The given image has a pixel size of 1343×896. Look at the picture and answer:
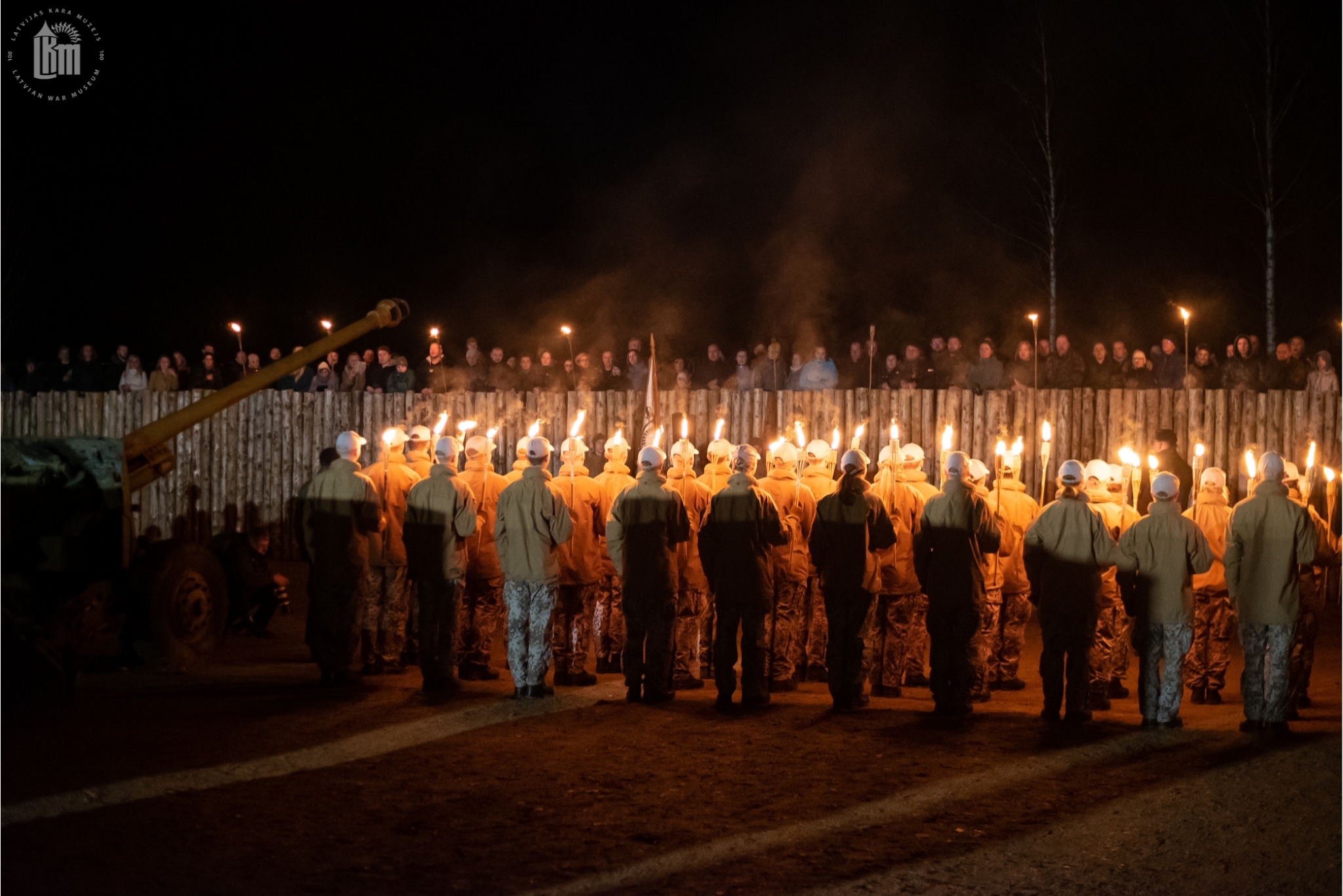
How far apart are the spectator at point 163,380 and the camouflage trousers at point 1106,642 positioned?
17050 millimetres

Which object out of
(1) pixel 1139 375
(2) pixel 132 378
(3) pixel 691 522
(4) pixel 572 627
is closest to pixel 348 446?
(4) pixel 572 627

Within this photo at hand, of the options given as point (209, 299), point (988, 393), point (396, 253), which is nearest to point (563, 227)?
point (396, 253)

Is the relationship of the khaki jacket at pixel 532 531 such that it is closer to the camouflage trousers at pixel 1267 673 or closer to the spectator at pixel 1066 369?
the camouflage trousers at pixel 1267 673

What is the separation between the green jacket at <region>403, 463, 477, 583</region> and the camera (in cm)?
1112

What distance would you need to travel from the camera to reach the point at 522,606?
10594mm

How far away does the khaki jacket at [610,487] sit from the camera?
11.9m

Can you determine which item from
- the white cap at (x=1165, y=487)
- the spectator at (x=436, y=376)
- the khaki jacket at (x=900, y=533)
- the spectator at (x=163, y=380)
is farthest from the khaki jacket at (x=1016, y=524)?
the spectator at (x=163, y=380)

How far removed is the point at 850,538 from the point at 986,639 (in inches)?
76.9

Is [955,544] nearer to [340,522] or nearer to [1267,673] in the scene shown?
[1267,673]

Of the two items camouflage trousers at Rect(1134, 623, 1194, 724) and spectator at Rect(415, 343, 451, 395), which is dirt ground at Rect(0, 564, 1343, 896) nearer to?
camouflage trousers at Rect(1134, 623, 1194, 724)

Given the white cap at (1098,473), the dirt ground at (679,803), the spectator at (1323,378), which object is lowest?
the dirt ground at (679,803)

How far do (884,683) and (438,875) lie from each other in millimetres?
5853

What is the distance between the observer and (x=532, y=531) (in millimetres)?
10594

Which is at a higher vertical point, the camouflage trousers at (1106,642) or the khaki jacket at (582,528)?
the khaki jacket at (582,528)
